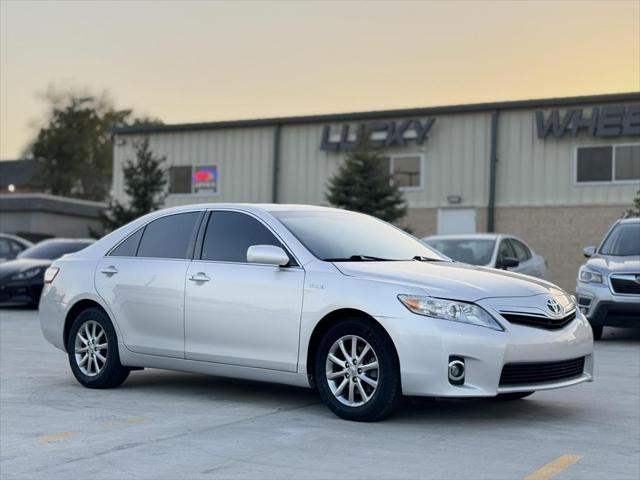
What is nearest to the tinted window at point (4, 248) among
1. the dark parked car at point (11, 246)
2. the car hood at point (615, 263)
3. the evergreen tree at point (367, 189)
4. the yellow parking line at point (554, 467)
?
the dark parked car at point (11, 246)

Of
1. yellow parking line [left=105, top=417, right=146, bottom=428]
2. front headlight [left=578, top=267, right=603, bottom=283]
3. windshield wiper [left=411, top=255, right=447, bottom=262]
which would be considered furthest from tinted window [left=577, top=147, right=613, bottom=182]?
yellow parking line [left=105, top=417, right=146, bottom=428]

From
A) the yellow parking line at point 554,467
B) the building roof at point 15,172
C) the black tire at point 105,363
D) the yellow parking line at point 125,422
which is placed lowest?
the yellow parking line at point 125,422

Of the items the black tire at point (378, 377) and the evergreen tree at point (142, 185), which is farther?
the evergreen tree at point (142, 185)

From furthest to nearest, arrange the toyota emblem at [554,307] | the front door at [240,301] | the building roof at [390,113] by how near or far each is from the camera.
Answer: the building roof at [390,113]
the front door at [240,301]
the toyota emblem at [554,307]

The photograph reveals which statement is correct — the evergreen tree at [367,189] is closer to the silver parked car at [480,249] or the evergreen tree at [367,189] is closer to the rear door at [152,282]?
the silver parked car at [480,249]

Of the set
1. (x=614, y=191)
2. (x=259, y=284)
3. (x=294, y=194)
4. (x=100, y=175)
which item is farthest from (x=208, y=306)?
(x=100, y=175)

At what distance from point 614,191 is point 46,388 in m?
24.6

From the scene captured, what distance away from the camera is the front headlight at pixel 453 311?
6988 millimetres

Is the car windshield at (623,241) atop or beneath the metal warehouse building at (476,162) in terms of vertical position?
beneath

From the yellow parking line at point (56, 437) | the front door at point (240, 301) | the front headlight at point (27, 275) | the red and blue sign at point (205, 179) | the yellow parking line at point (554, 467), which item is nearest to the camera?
the yellow parking line at point (554, 467)

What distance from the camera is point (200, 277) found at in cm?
830

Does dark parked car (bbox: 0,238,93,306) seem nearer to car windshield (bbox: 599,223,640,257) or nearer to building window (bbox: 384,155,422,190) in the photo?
car windshield (bbox: 599,223,640,257)

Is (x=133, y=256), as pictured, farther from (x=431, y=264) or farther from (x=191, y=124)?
(x=191, y=124)

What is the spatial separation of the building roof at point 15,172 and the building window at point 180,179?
55915 mm
